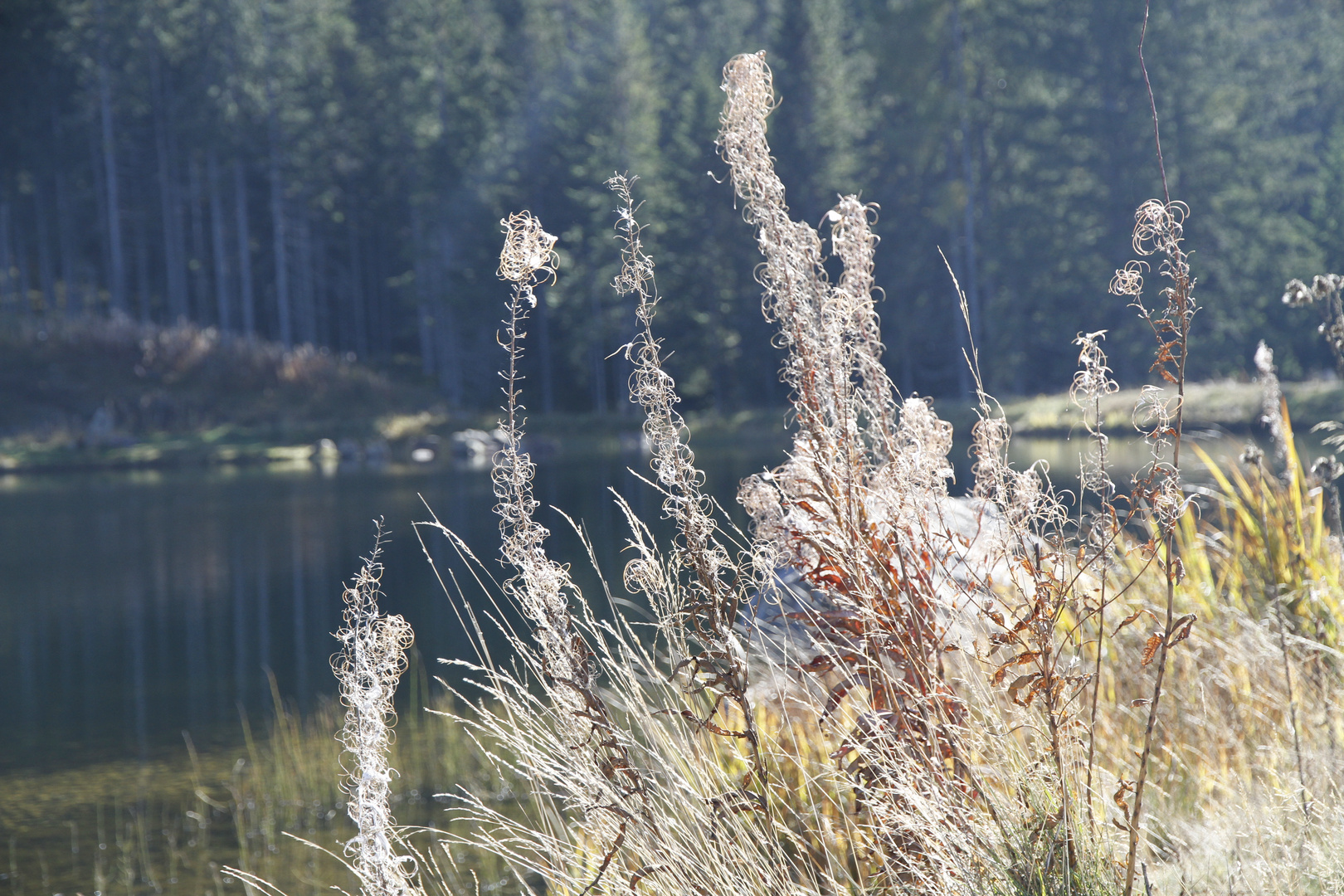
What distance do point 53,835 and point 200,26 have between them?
35842 millimetres

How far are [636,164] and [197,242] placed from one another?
677 inches

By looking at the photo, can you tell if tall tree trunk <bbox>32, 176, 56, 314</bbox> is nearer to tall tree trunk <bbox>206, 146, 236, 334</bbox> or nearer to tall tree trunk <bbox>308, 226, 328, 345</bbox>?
tall tree trunk <bbox>206, 146, 236, 334</bbox>

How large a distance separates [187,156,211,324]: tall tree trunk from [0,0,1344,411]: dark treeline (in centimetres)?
20

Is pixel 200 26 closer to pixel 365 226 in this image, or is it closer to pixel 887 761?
pixel 365 226

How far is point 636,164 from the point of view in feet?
108

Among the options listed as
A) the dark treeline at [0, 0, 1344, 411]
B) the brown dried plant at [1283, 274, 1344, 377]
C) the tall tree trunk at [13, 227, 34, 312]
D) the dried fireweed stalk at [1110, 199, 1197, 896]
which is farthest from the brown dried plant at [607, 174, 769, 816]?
the tall tree trunk at [13, 227, 34, 312]

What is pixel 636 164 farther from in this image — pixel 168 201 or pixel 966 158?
pixel 168 201

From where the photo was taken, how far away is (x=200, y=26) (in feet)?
119

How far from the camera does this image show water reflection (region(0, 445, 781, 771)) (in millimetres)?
8227

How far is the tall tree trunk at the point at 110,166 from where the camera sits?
119ft

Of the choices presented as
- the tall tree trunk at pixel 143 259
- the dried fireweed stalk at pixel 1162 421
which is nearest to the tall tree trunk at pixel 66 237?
the tall tree trunk at pixel 143 259

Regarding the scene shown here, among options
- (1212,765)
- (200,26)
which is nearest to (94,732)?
(1212,765)

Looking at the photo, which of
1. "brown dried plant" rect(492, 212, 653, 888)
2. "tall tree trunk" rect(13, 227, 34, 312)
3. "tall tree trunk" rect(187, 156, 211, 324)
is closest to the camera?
"brown dried plant" rect(492, 212, 653, 888)

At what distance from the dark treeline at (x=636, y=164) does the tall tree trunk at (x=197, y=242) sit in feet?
0.67
